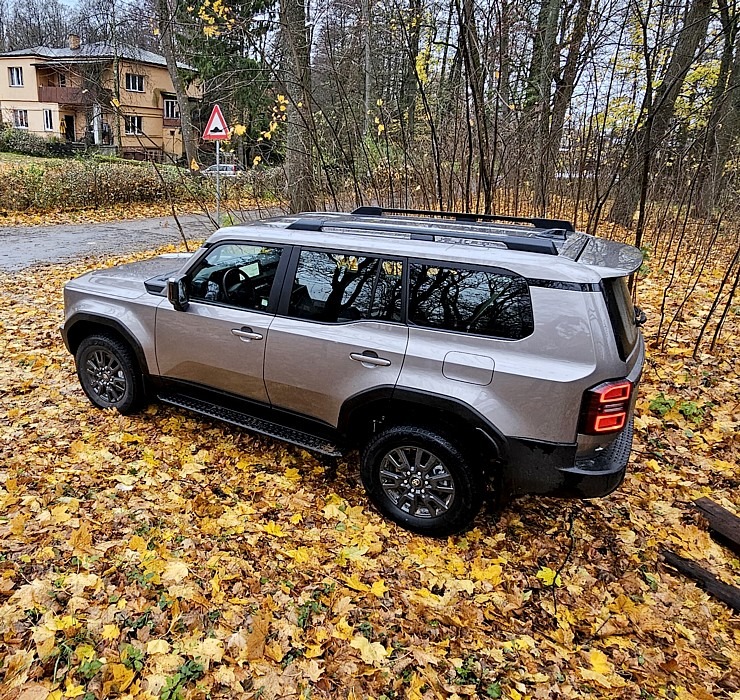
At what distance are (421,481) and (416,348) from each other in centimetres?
84

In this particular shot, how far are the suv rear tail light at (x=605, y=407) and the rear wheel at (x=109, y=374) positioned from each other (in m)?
3.50

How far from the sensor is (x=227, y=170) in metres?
13.1

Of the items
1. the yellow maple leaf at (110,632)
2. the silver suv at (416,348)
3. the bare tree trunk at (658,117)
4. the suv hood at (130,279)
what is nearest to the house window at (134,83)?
the bare tree trunk at (658,117)

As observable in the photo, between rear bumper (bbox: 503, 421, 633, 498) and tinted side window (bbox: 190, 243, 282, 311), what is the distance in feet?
6.50

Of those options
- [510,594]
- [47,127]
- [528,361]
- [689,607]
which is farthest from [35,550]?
[47,127]

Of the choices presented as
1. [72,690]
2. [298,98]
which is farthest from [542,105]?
[72,690]

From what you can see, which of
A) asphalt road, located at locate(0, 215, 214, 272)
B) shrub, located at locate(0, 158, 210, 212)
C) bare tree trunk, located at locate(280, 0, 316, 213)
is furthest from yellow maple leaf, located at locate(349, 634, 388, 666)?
shrub, located at locate(0, 158, 210, 212)

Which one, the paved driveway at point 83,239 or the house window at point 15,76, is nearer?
the paved driveway at point 83,239

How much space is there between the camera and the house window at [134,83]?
37.1 m

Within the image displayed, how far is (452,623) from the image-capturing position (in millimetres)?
2713

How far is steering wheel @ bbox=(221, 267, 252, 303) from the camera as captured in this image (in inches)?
151

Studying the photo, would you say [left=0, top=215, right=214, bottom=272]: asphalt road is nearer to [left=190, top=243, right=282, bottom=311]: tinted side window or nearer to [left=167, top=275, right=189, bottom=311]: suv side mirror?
[left=167, top=275, right=189, bottom=311]: suv side mirror

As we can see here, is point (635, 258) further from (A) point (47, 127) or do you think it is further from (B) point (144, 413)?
(A) point (47, 127)

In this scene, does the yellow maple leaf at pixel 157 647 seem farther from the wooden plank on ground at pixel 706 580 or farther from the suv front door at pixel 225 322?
the wooden plank on ground at pixel 706 580
